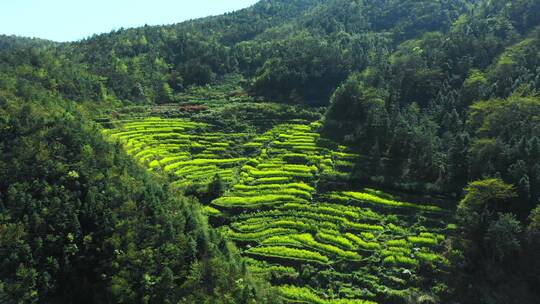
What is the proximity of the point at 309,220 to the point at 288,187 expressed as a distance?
26.7ft

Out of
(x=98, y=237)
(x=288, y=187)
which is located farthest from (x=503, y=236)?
(x=98, y=237)

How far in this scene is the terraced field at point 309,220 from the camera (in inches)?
1703

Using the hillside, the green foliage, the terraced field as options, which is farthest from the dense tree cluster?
the green foliage

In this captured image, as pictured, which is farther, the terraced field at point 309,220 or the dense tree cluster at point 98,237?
the terraced field at point 309,220

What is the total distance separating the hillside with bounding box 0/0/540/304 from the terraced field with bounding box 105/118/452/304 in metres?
0.22

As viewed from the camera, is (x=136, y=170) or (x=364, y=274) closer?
(x=364, y=274)

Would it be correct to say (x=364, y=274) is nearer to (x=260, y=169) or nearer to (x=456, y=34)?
(x=260, y=169)

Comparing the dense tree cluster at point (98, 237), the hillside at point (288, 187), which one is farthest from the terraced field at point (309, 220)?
the dense tree cluster at point (98, 237)

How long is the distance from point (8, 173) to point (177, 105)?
54.9 m

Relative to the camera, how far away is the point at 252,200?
5550 centimetres

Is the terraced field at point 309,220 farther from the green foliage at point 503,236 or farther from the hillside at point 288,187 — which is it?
the green foliage at point 503,236

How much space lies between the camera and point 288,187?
59188 mm

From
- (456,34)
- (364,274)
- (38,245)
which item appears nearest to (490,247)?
(364,274)

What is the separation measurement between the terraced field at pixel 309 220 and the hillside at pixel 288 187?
216 millimetres
